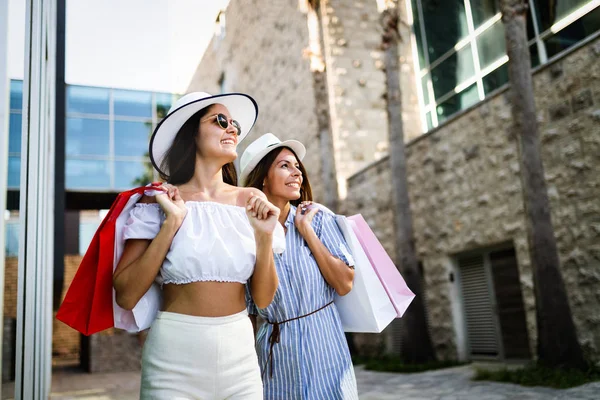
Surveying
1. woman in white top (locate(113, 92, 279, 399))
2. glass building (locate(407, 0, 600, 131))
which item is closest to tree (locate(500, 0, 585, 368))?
glass building (locate(407, 0, 600, 131))

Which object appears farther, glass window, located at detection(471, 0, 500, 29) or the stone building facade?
glass window, located at detection(471, 0, 500, 29)

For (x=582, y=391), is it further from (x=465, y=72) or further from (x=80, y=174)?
(x=80, y=174)

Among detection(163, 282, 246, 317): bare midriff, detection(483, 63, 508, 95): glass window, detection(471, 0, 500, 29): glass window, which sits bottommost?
detection(163, 282, 246, 317): bare midriff

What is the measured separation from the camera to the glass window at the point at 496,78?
902cm

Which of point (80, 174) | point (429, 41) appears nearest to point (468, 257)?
point (429, 41)

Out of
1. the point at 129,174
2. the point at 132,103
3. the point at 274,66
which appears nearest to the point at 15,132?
the point at 274,66

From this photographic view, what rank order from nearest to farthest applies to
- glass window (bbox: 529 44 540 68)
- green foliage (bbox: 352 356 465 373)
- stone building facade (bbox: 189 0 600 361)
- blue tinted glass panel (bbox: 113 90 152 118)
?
stone building facade (bbox: 189 0 600 361) < green foliage (bbox: 352 356 465 373) < glass window (bbox: 529 44 540 68) < blue tinted glass panel (bbox: 113 90 152 118)

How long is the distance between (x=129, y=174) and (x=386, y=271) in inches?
578

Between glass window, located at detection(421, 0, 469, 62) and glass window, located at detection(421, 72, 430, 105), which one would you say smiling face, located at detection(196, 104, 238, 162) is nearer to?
glass window, located at detection(421, 0, 469, 62)

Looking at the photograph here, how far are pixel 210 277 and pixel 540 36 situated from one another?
322 inches

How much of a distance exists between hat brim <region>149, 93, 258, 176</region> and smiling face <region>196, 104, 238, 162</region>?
0.05 metres

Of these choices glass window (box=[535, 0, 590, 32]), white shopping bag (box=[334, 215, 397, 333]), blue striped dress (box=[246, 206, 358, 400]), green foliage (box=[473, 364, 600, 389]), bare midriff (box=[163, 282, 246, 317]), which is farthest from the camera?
glass window (box=[535, 0, 590, 32])

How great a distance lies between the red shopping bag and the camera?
1667 mm

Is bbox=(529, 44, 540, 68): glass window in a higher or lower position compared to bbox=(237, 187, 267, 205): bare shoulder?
higher
